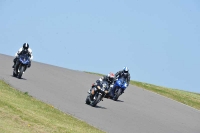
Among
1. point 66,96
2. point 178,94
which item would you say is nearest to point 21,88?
point 66,96

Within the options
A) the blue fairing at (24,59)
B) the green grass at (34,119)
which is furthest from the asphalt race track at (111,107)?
the green grass at (34,119)

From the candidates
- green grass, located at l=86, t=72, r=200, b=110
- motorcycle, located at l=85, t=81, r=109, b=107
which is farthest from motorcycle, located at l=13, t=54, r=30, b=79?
green grass, located at l=86, t=72, r=200, b=110

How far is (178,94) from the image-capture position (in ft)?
144

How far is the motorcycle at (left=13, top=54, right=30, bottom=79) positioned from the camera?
3138 centimetres

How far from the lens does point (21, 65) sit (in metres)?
31.7

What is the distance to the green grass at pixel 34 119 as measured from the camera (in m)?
14.5

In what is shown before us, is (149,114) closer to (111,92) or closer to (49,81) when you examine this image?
(111,92)

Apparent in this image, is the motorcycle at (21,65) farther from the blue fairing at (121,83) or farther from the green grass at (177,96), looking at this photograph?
the green grass at (177,96)

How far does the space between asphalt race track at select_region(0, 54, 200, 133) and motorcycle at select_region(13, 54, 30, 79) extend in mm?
555

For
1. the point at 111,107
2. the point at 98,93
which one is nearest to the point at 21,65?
the point at 111,107

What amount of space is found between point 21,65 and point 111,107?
5975mm

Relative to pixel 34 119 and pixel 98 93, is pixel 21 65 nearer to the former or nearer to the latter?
pixel 98 93

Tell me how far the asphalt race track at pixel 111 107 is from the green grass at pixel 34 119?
120 cm

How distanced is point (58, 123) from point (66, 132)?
145 cm
